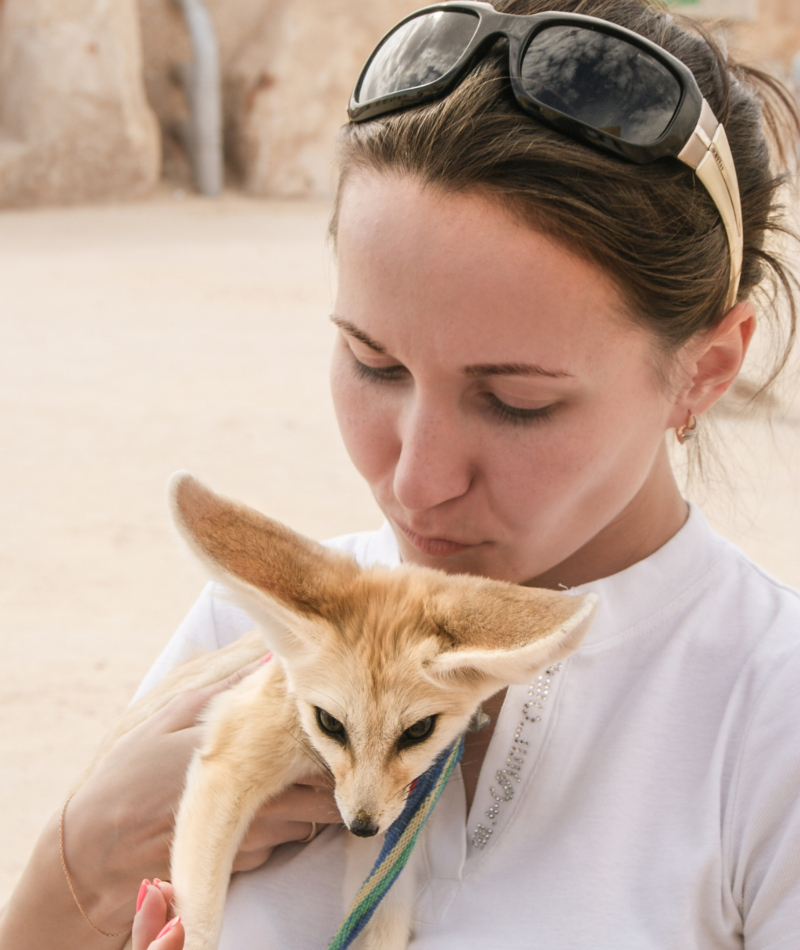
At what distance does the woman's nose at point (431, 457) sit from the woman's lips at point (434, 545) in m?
0.17

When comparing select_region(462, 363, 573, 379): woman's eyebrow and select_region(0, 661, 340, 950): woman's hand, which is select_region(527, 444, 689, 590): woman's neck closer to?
select_region(462, 363, 573, 379): woman's eyebrow

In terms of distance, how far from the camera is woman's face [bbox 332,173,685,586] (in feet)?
5.50

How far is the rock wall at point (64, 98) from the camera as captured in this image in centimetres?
1686

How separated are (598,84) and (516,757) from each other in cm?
124

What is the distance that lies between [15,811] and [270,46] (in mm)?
18161

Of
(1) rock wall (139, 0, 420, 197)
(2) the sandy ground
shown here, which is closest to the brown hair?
(2) the sandy ground

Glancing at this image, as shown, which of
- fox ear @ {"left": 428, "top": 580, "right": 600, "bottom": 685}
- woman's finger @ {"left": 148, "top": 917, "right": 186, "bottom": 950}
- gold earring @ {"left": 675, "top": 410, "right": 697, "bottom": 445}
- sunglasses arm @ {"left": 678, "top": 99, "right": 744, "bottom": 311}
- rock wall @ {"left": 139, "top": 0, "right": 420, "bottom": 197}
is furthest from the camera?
rock wall @ {"left": 139, "top": 0, "right": 420, "bottom": 197}

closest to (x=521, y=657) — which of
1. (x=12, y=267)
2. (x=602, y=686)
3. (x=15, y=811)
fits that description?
(x=602, y=686)

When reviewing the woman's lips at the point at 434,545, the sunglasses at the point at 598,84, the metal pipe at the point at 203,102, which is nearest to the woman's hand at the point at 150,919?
the woman's lips at the point at 434,545

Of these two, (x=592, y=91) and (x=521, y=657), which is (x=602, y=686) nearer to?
(x=521, y=657)

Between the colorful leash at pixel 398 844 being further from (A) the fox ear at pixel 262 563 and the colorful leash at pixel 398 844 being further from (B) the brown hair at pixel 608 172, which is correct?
(B) the brown hair at pixel 608 172

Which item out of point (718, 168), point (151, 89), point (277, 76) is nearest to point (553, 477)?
point (718, 168)

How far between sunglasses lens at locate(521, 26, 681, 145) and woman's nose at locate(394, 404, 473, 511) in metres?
0.57

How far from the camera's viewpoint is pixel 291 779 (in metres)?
2.00
